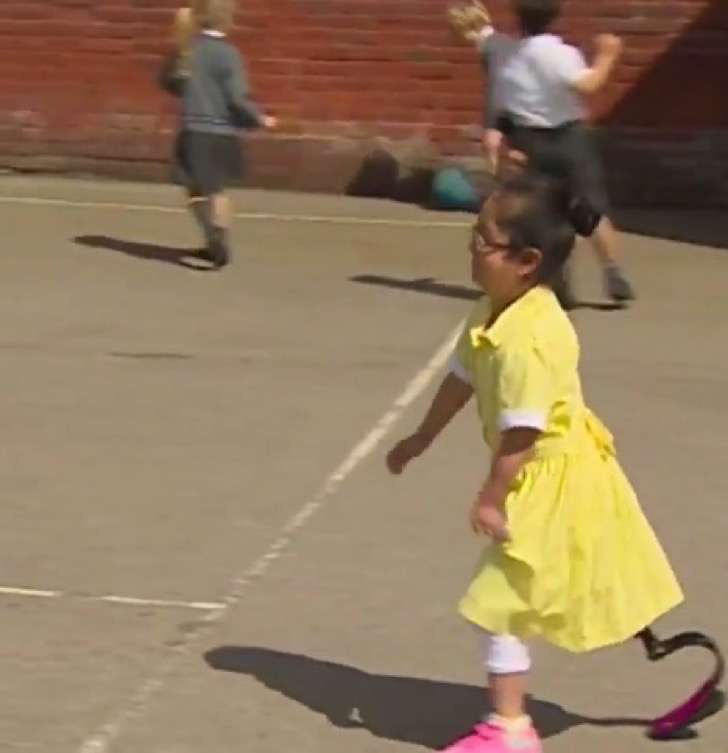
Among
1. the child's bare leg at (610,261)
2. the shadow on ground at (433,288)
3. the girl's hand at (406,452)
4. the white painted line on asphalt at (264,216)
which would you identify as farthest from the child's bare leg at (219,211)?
the girl's hand at (406,452)

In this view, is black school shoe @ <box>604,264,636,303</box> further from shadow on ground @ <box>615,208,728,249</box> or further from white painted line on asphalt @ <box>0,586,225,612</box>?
white painted line on asphalt @ <box>0,586,225,612</box>

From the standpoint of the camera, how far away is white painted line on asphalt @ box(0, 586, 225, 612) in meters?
5.94

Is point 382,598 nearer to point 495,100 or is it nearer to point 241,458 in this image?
point 241,458

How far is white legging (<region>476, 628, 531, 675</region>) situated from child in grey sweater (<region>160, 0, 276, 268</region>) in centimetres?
641

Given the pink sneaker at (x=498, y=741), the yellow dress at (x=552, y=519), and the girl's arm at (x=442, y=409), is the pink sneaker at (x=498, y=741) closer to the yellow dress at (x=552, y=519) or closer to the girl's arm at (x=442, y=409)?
the yellow dress at (x=552, y=519)

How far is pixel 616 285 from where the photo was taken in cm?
1031

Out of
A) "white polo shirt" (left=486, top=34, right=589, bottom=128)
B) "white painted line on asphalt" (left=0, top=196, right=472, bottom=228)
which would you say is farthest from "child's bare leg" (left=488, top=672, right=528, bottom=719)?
"white painted line on asphalt" (left=0, top=196, right=472, bottom=228)

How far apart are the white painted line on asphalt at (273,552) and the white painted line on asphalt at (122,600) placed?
6cm

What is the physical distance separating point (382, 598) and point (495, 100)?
4363mm

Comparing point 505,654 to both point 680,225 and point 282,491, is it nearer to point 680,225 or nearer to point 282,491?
point 282,491

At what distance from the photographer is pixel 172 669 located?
18.0 ft

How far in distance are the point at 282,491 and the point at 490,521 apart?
8.09ft

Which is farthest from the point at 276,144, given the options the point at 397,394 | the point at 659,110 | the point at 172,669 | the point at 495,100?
the point at 172,669

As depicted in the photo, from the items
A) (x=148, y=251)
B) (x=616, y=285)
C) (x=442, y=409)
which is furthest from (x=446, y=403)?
(x=148, y=251)
